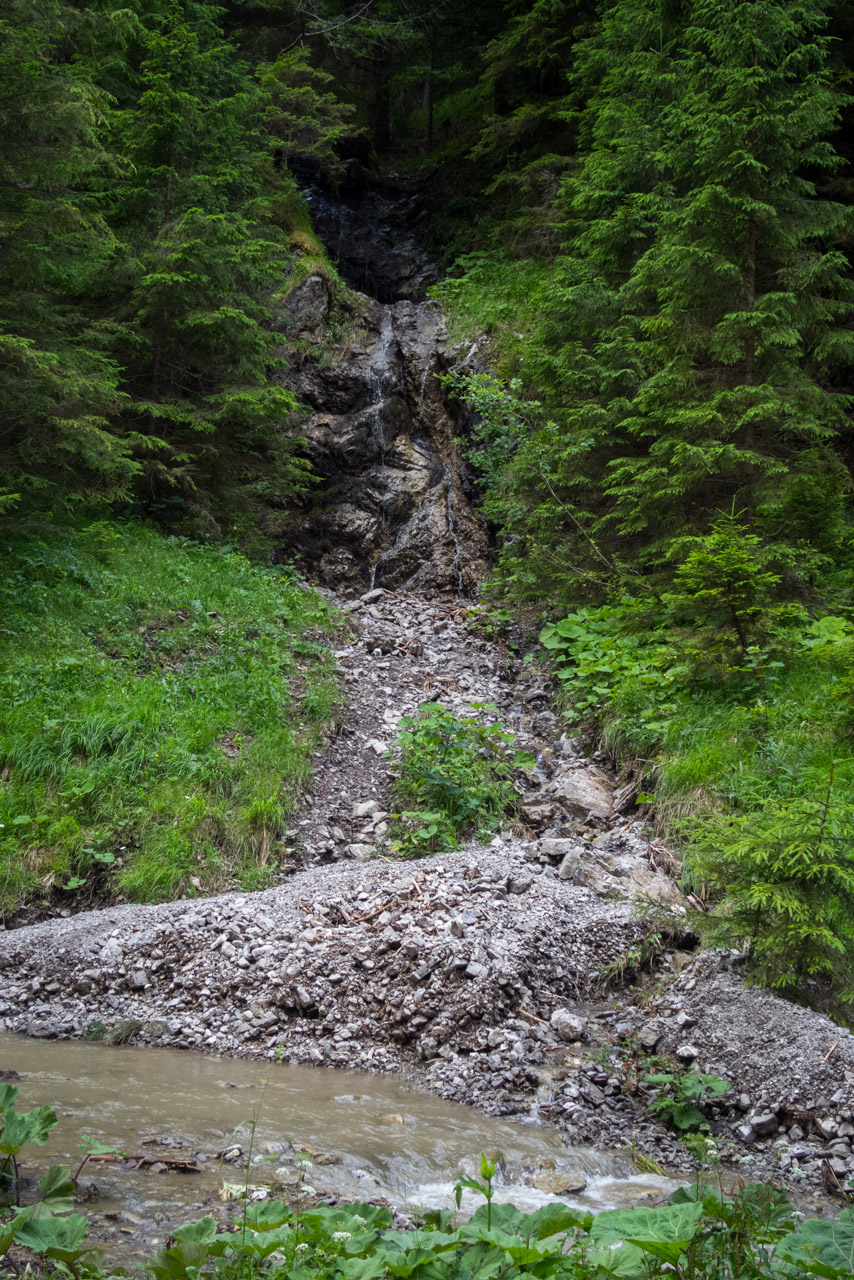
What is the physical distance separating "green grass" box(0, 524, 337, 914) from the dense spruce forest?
0.03 m

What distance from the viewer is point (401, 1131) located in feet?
11.0

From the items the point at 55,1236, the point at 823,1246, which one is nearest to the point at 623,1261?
the point at 823,1246

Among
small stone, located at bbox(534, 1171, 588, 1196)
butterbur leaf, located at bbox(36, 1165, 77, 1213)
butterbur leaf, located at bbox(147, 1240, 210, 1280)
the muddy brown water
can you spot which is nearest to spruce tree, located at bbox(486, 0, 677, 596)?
the muddy brown water

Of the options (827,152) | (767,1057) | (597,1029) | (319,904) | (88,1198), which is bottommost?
(319,904)

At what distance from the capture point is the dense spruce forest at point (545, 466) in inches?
A: 234

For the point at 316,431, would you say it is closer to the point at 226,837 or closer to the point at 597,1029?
the point at 226,837

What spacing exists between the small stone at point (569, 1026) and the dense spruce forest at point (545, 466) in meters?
0.98

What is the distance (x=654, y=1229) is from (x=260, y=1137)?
198cm

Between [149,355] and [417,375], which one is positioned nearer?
[149,355]

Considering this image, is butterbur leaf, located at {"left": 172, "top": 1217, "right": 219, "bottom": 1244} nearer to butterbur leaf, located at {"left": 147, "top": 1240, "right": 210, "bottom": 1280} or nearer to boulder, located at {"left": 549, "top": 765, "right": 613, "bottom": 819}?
butterbur leaf, located at {"left": 147, "top": 1240, "right": 210, "bottom": 1280}

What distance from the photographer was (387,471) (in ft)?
46.4

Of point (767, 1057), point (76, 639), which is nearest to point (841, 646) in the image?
point (767, 1057)

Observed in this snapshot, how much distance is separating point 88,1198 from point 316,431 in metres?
13.4

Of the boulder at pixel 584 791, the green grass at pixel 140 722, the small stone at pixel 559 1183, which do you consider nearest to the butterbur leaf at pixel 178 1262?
the small stone at pixel 559 1183
